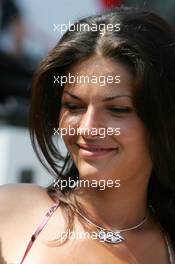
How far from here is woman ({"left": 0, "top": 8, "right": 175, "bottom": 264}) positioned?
1.38m

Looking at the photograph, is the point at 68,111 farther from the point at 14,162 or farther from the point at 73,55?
the point at 14,162

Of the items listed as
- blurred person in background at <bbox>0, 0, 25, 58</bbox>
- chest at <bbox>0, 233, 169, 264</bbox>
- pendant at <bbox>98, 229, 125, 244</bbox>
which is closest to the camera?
chest at <bbox>0, 233, 169, 264</bbox>

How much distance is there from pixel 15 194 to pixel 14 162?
2363 millimetres

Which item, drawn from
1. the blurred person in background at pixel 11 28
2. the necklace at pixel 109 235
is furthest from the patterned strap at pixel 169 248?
the blurred person in background at pixel 11 28

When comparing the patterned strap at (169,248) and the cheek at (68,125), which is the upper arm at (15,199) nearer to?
the cheek at (68,125)

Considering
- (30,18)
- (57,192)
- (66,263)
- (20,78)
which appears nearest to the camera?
(66,263)

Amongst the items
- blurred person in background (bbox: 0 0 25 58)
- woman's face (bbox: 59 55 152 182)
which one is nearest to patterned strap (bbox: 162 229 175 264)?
woman's face (bbox: 59 55 152 182)

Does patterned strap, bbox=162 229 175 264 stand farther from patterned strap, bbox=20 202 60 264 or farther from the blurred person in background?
the blurred person in background

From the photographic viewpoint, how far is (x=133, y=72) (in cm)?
139

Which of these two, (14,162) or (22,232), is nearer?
(22,232)

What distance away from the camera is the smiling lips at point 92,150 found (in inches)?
54.7

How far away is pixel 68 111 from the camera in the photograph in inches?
55.8

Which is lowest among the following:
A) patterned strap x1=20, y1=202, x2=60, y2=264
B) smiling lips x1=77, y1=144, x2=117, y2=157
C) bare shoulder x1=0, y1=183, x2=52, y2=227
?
patterned strap x1=20, y1=202, x2=60, y2=264

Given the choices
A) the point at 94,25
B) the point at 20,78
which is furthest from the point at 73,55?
the point at 20,78
